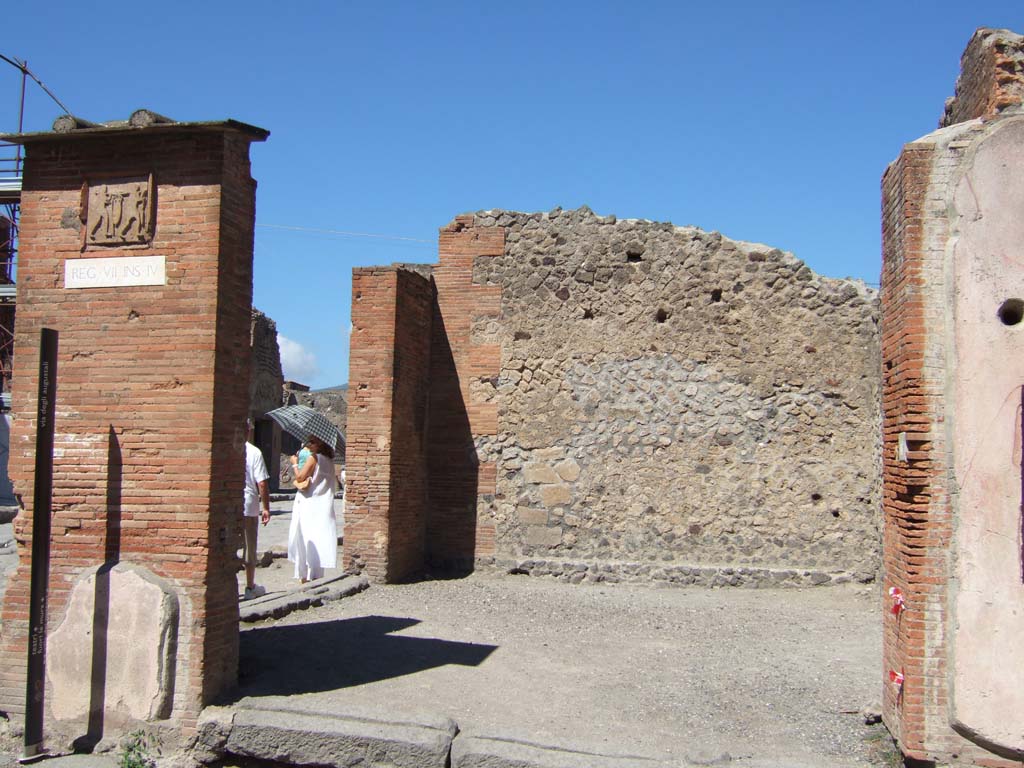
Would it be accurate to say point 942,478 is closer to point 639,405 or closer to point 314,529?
point 639,405

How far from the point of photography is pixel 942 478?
14.7 feet

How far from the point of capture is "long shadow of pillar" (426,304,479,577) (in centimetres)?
1062

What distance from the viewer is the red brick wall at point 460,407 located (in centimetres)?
1062

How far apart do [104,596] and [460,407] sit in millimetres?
5870

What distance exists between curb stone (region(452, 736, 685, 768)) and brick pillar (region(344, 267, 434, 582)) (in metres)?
4.94

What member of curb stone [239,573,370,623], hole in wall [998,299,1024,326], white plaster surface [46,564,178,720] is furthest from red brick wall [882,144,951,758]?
curb stone [239,573,370,623]

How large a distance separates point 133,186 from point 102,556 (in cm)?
217

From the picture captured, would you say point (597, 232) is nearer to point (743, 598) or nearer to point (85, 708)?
point (743, 598)

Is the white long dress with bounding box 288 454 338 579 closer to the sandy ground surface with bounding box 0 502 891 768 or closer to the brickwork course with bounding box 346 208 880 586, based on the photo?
the brickwork course with bounding box 346 208 880 586

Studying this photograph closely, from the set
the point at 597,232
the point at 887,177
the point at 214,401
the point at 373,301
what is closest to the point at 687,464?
the point at 597,232

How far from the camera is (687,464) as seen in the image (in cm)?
1014

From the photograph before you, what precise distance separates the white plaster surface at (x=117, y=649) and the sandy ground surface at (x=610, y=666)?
1.64ft

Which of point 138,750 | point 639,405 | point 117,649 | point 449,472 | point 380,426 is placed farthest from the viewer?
point 449,472

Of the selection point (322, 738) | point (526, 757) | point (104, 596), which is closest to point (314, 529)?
point (104, 596)
